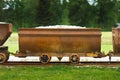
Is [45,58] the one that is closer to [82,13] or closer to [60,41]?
[60,41]

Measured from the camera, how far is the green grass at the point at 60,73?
12.0 meters

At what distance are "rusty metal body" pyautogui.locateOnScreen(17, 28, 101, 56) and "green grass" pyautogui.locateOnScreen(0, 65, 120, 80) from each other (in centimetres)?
232

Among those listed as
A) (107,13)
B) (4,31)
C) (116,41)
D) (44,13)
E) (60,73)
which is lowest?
(60,73)

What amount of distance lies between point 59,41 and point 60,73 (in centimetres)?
366

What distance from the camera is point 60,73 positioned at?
12.8 meters

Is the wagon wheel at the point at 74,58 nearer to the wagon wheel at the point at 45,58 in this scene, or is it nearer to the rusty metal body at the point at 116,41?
the wagon wheel at the point at 45,58

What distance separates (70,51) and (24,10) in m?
54.7

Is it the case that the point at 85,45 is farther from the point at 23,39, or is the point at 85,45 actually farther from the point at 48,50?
the point at 23,39

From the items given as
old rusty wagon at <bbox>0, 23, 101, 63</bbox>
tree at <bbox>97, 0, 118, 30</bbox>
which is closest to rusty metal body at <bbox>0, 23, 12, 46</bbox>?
old rusty wagon at <bbox>0, 23, 101, 63</bbox>

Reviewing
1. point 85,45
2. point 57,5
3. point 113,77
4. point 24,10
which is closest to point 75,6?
point 57,5

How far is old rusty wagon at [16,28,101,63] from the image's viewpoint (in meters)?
16.3

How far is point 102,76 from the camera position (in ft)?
40.1

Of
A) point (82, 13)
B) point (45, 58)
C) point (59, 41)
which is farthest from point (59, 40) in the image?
point (82, 13)

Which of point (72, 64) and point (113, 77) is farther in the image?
point (72, 64)
